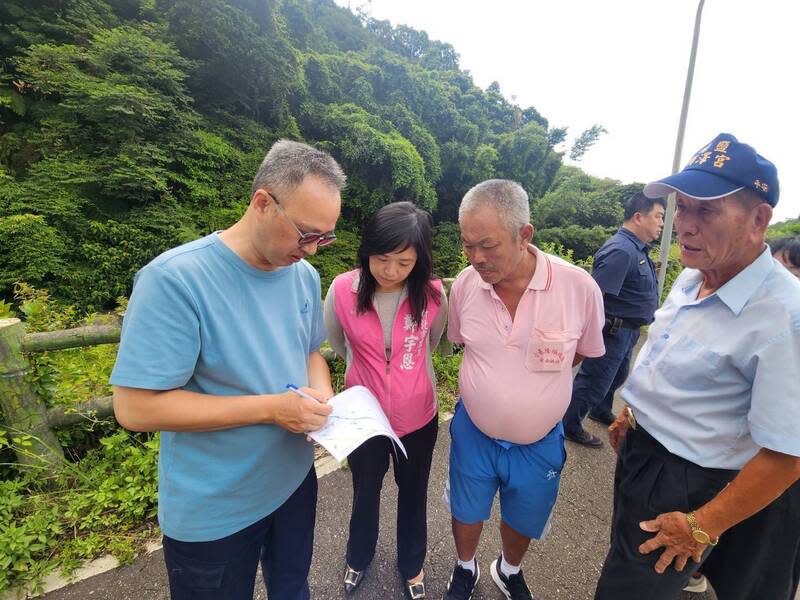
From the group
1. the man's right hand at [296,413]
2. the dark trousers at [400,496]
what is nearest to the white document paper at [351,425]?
the man's right hand at [296,413]

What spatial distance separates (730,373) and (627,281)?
2.17 meters

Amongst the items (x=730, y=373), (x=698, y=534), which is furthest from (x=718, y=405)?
(x=698, y=534)

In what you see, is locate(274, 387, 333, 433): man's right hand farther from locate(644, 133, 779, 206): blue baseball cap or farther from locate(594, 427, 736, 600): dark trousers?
locate(644, 133, 779, 206): blue baseball cap

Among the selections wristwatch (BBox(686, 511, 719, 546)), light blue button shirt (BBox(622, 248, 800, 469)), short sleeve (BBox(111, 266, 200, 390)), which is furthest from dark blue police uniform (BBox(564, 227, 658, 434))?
short sleeve (BBox(111, 266, 200, 390))

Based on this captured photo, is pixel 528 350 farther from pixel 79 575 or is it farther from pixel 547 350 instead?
pixel 79 575

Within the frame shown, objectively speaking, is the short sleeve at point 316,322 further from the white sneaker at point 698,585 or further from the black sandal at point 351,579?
the white sneaker at point 698,585

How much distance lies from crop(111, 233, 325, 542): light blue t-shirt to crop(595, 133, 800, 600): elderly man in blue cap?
4.42 ft

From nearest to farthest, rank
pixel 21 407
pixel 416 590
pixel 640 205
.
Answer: pixel 416 590, pixel 21 407, pixel 640 205

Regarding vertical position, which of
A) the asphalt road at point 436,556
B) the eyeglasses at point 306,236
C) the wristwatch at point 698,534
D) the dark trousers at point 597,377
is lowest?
the asphalt road at point 436,556

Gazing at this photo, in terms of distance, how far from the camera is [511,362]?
161cm

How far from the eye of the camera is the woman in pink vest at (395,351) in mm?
1626

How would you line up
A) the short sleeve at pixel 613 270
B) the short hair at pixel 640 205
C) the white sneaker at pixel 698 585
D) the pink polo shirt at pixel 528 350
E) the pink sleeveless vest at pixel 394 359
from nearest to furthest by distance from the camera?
1. the pink polo shirt at pixel 528 350
2. the pink sleeveless vest at pixel 394 359
3. the white sneaker at pixel 698 585
4. the short sleeve at pixel 613 270
5. the short hair at pixel 640 205

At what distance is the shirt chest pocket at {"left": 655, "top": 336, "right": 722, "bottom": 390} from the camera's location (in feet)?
3.75

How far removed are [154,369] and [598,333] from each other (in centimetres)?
188
